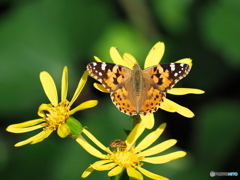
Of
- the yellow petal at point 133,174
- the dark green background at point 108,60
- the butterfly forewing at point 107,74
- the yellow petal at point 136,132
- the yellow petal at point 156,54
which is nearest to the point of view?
the yellow petal at point 133,174

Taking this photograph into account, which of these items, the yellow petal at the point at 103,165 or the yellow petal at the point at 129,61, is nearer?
the yellow petal at the point at 103,165

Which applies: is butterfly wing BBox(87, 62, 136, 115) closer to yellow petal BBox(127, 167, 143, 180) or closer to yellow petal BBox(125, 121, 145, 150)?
yellow petal BBox(125, 121, 145, 150)

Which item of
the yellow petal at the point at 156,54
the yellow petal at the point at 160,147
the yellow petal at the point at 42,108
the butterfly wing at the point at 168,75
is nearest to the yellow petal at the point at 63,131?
the yellow petal at the point at 42,108

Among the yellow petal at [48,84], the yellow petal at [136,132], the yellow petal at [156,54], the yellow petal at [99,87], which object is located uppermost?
the yellow petal at [48,84]

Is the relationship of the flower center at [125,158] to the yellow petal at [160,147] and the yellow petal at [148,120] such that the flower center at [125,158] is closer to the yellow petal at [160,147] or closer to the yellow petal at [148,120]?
the yellow petal at [160,147]

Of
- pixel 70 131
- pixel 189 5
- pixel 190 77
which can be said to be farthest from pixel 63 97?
pixel 189 5

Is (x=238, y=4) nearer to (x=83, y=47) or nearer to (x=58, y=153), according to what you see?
(x=83, y=47)

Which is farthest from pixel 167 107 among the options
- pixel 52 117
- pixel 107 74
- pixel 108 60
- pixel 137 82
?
pixel 108 60
